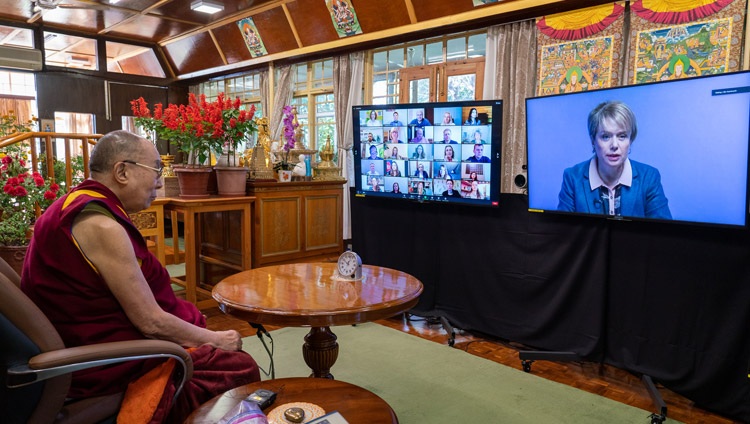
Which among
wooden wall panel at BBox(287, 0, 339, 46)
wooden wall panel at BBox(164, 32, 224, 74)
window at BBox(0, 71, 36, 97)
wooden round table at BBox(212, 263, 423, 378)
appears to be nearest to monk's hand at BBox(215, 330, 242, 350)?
wooden round table at BBox(212, 263, 423, 378)

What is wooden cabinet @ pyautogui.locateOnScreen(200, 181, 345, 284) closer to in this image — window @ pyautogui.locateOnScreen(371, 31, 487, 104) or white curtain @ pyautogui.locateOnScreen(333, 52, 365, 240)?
white curtain @ pyautogui.locateOnScreen(333, 52, 365, 240)

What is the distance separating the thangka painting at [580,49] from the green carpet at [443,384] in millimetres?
1886

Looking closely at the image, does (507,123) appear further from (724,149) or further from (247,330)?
(247,330)

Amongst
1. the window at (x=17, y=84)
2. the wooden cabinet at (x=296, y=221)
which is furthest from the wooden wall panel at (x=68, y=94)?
the wooden cabinet at (x=296, y=221)

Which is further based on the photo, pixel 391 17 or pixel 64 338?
pixel 391 17

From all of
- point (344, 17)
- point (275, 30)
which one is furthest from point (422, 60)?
point (275, 30)

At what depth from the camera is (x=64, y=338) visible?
137 centimetres

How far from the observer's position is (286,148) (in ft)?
14.3

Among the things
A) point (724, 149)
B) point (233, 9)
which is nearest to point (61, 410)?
point (724, 149)

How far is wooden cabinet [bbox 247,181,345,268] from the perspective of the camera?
157 inches

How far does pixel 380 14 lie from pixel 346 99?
108 cm

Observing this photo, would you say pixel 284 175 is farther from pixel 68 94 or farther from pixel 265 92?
pixel 68 94

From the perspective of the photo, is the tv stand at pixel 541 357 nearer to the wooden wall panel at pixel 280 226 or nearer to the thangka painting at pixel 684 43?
the thangka painting at pixel 684 43

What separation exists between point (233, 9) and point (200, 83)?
7.40 feet
